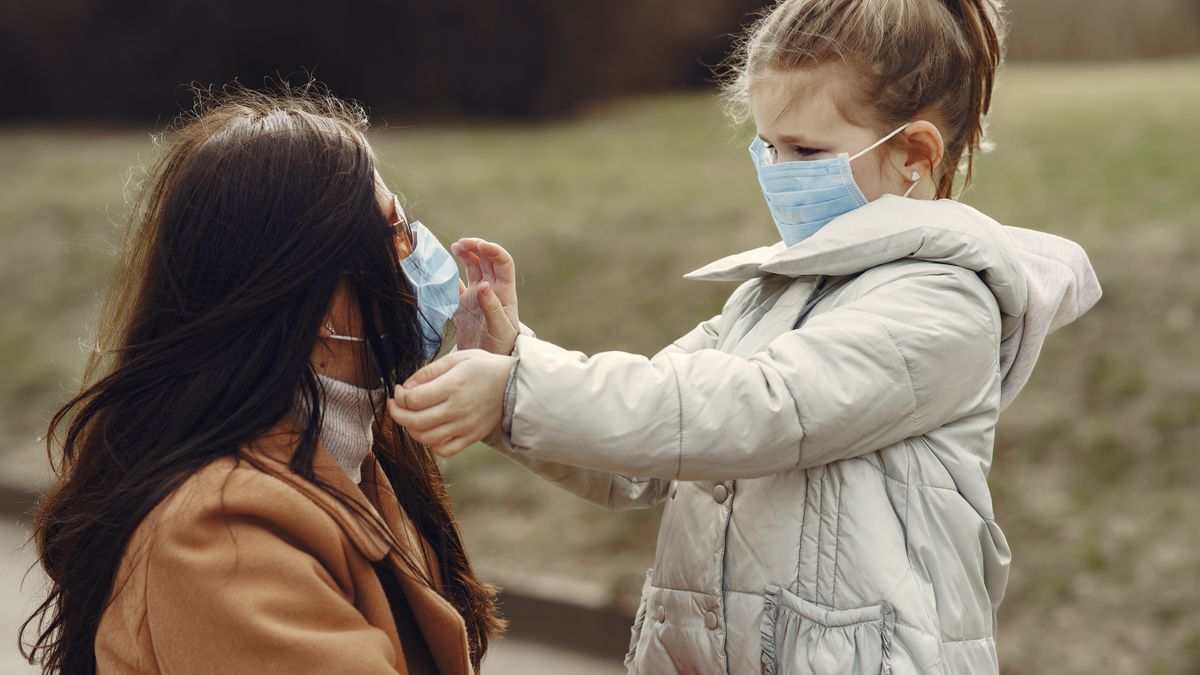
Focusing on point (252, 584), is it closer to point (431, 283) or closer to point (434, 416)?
point (434, 416)

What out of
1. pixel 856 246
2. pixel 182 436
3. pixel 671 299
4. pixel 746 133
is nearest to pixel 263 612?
pixel 182 436

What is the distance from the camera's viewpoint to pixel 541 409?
6.83 feet

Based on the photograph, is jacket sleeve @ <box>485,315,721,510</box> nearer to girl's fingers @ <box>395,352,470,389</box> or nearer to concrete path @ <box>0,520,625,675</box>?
girl's fingers @ <box>395,352,470,389</box>

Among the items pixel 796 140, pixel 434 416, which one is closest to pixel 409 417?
pixel 434 416

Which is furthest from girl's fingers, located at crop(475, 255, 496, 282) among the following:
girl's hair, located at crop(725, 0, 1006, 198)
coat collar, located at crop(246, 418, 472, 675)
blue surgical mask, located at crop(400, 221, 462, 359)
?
girl's hair, located at crop(725, 0, 1006, 198)

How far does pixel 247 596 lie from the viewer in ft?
6.17

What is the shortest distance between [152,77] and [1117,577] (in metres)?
12.9

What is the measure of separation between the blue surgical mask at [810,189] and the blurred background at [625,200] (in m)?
0.66

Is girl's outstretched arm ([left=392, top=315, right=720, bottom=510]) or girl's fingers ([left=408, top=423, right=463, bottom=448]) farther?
girl's outstretched arm ([left=392, top=315, right=720, bottom=510])

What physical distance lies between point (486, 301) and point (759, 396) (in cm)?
55

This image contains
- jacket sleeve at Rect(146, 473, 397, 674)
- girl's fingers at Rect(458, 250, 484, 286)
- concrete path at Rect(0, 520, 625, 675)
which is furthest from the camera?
concrete path at Rect(0, 520, 625, 675)

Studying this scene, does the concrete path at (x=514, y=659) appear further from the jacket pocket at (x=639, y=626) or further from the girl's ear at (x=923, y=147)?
the girl's ear at (x=923, y=147)

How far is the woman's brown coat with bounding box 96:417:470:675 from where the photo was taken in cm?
189

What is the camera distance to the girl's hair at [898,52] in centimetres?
234
